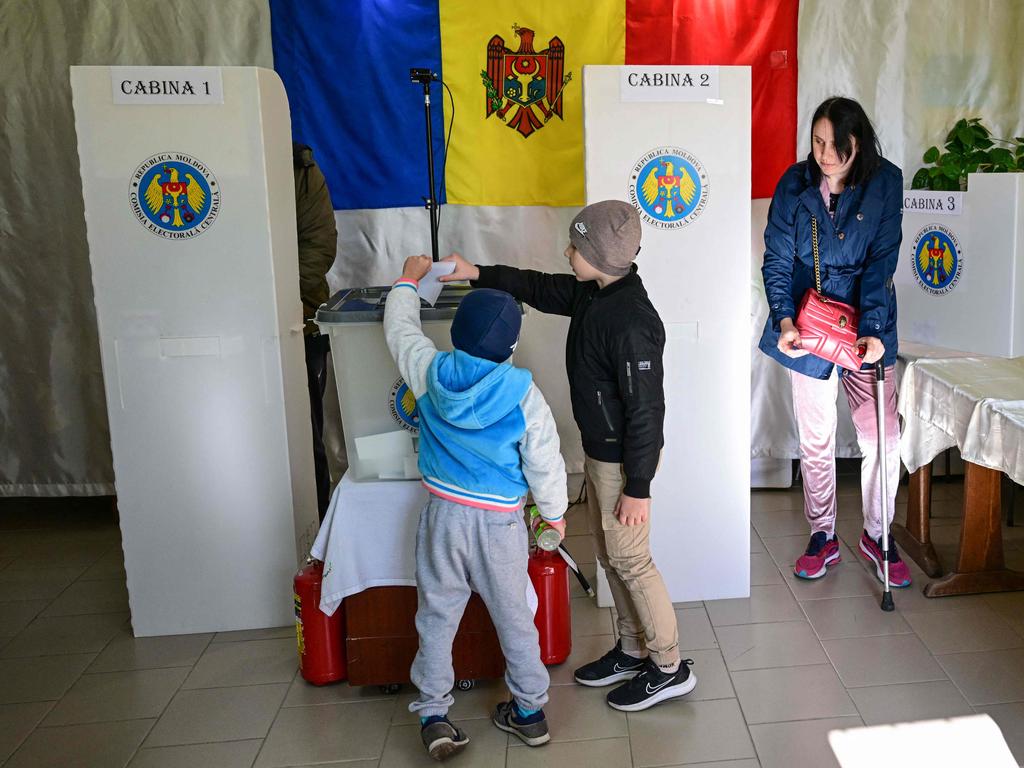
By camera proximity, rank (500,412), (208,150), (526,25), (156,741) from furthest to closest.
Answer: (526,25)
(208,150)
(156,741)
(500,412)

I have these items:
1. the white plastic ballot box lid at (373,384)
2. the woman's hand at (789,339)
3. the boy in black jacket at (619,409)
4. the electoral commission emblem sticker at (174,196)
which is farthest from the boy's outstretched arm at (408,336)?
the woman's hand at (789,339)

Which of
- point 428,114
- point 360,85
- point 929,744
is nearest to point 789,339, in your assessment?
point 929,744

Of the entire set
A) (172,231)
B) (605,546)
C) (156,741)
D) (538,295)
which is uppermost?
(172,231)

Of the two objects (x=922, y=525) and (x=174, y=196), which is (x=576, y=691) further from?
(x=174, y=196)

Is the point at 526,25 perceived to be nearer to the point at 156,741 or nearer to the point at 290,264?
the point at 290,264

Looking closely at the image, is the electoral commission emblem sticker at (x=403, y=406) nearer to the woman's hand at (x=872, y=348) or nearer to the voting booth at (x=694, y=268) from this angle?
the voting booth at (x=694, y=268)

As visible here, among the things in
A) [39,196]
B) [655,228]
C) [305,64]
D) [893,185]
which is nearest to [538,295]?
[655,228]

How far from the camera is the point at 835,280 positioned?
3.20m

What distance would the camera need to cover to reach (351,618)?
2727 mm

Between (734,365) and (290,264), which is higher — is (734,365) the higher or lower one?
the lower one

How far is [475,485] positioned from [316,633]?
0.75 m

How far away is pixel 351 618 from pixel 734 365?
53.1 inches

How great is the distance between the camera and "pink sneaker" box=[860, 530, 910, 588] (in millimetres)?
3309

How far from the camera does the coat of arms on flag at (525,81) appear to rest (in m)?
3.94
